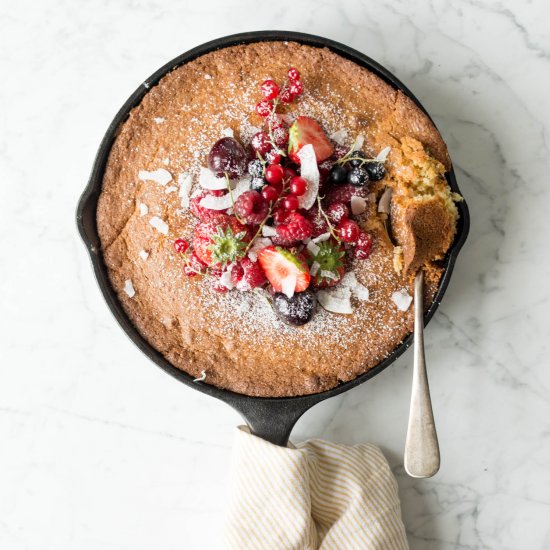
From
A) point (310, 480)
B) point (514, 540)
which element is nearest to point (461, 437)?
point (514, 540)

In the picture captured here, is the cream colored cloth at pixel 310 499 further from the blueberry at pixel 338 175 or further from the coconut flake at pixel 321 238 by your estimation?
the blueberry at pixel 338 175

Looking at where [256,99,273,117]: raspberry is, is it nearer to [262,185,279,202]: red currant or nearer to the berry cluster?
the berry cluster

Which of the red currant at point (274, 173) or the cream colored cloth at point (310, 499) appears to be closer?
the red currant at point (274, 173)

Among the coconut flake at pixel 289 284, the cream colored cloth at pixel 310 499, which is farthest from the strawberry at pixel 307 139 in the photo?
the cream colored cloth at pixel 310 499

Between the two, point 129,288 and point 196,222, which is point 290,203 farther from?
point 129,288

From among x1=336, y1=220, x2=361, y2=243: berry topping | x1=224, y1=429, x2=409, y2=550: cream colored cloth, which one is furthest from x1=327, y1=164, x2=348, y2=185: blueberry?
x1=224, y1=429, x2=409, y2=550: cream colored cloth

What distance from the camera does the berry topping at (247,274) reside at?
65.2 inches

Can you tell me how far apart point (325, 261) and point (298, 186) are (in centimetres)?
22

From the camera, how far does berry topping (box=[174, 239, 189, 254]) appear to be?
1715mm

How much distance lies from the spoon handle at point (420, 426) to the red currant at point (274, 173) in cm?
52

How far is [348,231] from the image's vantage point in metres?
1.66

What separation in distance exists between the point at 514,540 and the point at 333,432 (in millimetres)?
709

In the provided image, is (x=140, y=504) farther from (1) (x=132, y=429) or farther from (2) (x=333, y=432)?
(2) (x=333, y=432)

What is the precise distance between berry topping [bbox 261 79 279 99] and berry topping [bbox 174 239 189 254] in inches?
18.5
